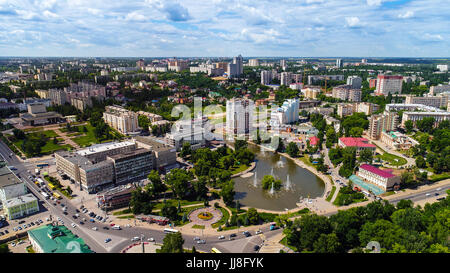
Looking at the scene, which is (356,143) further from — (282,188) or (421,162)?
(282,188)

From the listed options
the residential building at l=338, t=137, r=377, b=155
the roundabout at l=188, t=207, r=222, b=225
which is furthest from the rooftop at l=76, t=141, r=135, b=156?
the residential building at l=338, t=137, r=377, b=155

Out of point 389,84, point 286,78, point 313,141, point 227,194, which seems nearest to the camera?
point 227,194

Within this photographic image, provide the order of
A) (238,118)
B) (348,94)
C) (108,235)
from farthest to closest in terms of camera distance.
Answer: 1. (348,94)
2. (238,118)
3. (108,235)

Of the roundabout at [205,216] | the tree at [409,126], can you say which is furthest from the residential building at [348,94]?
the roundabout at [205,216]

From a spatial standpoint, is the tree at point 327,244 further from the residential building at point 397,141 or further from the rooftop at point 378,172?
the residential building at point 397,141

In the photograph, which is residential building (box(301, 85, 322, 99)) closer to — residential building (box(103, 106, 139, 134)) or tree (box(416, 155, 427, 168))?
tree (box(416, 155, 427, 168))

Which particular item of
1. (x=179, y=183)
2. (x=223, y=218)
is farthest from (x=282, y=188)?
(x=179, y=183)

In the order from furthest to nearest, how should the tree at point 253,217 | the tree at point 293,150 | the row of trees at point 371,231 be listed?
1. the tree at point 293,150
2. the tree at point 253,217
3. the row of trees at point 371,231

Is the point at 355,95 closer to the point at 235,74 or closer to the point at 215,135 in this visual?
the point at 215,135
